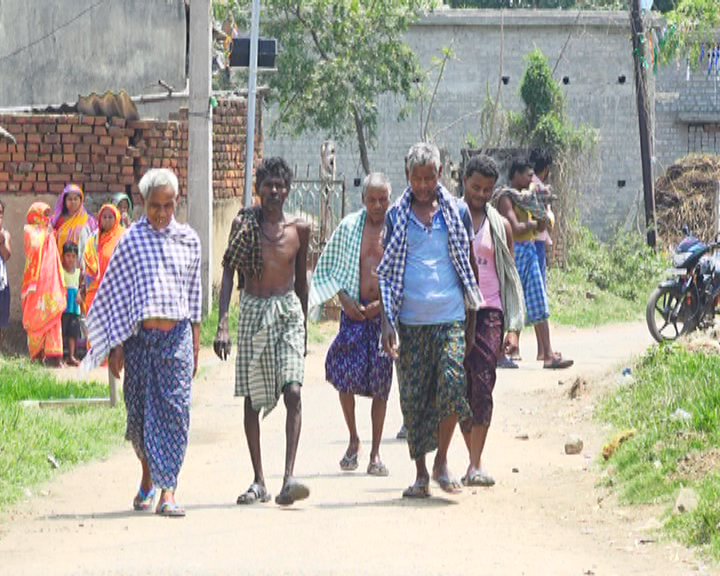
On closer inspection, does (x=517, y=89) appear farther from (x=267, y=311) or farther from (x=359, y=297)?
(x=267, y=311)

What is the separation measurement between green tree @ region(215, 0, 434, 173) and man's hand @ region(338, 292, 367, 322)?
60.8ft

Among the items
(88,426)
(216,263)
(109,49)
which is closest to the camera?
(88,426)

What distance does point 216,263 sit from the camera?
20.2 meters

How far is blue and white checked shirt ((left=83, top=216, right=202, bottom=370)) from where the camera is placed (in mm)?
8367

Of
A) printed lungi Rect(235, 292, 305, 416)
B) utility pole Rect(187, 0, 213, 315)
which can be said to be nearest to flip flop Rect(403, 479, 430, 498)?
printed lungi Rect(235, 292, 305, 416)

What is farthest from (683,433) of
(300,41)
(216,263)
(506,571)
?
(300,41)

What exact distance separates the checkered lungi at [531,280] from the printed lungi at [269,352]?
217 inches

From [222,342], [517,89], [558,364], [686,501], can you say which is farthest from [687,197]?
[686,501]

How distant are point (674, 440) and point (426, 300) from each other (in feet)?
5.46

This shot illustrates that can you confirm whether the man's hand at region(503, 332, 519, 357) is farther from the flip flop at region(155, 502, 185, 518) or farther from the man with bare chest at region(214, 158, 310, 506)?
the flip flop at region(155, 502, 185, 518)

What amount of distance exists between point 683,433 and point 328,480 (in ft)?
6.78

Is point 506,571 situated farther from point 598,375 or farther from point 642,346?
point 642,346

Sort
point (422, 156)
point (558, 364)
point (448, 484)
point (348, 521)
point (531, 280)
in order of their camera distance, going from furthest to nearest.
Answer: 1. point (558, 364)
2. point (531, 280)
3. point (448, 484)
4. point (422, 156)
5. point (348, 521)

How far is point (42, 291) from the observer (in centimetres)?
1619
